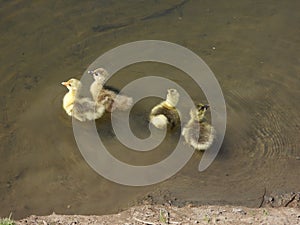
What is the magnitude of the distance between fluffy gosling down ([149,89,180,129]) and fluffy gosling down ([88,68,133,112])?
271 mm

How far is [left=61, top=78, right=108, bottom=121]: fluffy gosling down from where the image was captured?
4.70 meters

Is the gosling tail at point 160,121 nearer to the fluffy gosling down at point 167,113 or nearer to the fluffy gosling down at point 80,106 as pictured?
the fluffy gosling down at point 167,113

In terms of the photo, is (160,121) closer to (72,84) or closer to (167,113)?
(167,113)

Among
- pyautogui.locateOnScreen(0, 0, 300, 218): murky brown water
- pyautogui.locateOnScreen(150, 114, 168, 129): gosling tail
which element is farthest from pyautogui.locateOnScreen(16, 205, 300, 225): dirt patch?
pyautogui.locateOnScreen(150, 114, 168, 129): gosling tail

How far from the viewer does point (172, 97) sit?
15.6 ft

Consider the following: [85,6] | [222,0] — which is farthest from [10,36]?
[222,0]

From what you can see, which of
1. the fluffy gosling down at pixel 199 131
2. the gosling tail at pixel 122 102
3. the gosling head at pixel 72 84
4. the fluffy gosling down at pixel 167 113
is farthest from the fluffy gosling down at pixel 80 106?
the fluffy gosling down at pixel 199 131

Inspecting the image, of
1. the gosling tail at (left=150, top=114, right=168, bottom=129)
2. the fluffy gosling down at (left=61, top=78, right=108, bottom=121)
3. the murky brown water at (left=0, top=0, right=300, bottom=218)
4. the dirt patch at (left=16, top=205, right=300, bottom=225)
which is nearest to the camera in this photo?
the dirt patch at (left=16, top=205, right=300, bottom=225)

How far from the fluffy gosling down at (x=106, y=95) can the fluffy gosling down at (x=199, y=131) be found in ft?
2.02

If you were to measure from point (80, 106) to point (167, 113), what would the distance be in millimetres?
803

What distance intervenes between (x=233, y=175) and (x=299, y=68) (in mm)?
1693

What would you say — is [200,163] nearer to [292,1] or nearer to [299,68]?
[299,68]

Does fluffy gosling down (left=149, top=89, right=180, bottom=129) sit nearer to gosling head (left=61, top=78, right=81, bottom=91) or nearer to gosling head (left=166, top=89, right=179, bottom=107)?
gosling head (left=166, top=89, right=179, bottom=107)

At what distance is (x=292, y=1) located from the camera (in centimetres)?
616
